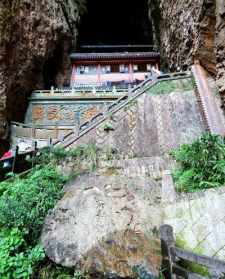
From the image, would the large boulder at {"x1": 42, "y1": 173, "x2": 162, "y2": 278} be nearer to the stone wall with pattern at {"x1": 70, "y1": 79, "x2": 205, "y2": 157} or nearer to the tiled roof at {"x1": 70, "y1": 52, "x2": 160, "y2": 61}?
the stone wall with pattern at {"x1": 70, "y1": 79, "x2": 205, "y2": 157}

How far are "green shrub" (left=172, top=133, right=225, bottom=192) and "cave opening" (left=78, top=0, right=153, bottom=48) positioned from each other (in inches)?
1009

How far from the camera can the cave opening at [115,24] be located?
30375 mm

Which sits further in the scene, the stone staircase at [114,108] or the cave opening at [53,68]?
the cave opening at [53,68]

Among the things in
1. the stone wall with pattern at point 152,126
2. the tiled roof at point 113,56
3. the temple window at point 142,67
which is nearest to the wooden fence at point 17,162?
the stone wall with pattern at point 152,126

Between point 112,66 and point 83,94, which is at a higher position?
point 112,66

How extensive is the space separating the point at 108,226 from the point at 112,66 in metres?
22.2

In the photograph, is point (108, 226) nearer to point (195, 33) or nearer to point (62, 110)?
point (195, 33)

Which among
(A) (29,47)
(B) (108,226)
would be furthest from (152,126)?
(A) (29,47)

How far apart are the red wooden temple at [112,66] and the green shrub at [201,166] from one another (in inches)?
725

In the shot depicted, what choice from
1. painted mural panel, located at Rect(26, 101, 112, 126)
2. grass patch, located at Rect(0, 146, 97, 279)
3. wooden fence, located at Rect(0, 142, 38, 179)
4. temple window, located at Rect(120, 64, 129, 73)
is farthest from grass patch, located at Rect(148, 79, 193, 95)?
temple window, located at Rect(120, 64, 129, 73)

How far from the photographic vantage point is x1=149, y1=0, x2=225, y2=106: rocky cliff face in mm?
11295

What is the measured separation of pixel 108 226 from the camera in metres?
6.14

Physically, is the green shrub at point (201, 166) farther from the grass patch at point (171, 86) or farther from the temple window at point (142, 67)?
the temple window at point (142, 67)

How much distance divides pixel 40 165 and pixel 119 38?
26686 millimetres
